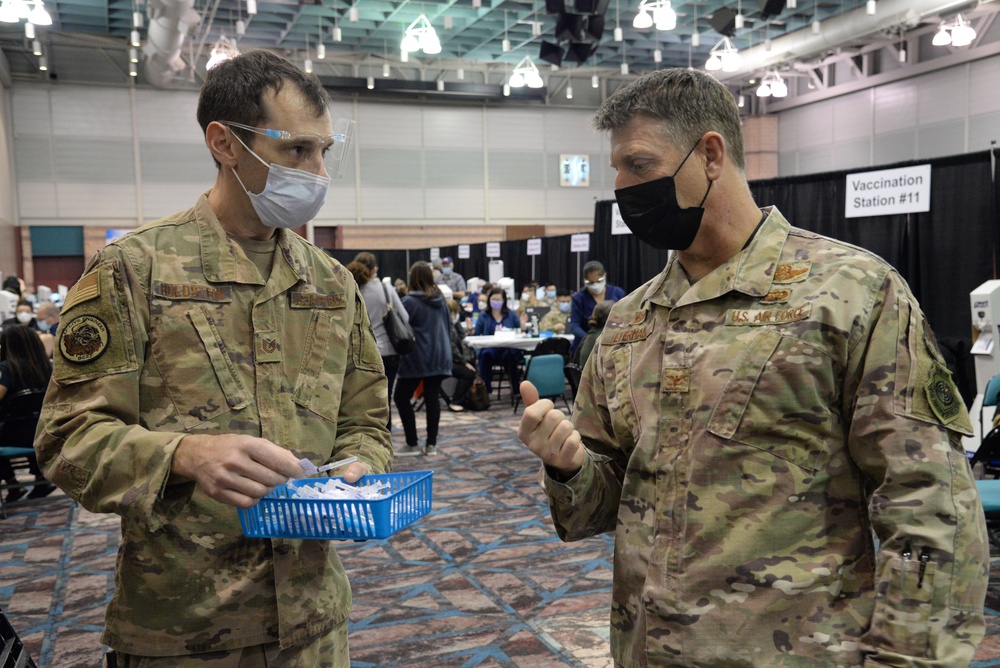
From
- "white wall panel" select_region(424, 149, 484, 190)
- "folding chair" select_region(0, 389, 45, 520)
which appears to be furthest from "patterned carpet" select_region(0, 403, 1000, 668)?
"white wall panel" select_region(424, 149, 484, 190)

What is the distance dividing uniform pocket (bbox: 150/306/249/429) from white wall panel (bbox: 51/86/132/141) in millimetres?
20636

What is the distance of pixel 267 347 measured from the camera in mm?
1617

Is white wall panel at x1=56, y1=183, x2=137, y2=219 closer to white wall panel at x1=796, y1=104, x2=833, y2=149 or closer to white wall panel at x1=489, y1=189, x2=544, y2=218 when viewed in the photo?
white wall panel at x1=489, y1=189, x2=544, y2=218

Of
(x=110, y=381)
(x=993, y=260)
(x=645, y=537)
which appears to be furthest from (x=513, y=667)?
(x=993, y=260)

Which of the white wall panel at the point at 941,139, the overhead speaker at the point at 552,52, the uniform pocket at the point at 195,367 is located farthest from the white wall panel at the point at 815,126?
the uniform pocket at the point at 195,367

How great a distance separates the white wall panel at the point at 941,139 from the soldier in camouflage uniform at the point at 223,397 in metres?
18.9

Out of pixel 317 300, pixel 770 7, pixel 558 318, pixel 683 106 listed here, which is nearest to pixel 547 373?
pixel 558 318

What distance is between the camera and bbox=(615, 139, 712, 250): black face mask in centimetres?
153

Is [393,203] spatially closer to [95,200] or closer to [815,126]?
[95,200]

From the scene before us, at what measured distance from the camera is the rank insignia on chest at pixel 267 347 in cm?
161

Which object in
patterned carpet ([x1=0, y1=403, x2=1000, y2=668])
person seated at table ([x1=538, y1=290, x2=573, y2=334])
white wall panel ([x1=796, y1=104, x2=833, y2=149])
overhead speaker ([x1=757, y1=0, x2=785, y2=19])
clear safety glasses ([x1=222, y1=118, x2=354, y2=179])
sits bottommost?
patterned carpet ([x1=0, y1=403, x2=1000, y2=668])

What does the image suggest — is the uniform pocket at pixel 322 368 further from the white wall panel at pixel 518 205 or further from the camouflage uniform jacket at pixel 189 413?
the white wall panel at pixel 518 205

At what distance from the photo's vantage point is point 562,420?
55.3 inches

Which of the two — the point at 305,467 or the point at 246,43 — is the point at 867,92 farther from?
the point at 305,467
